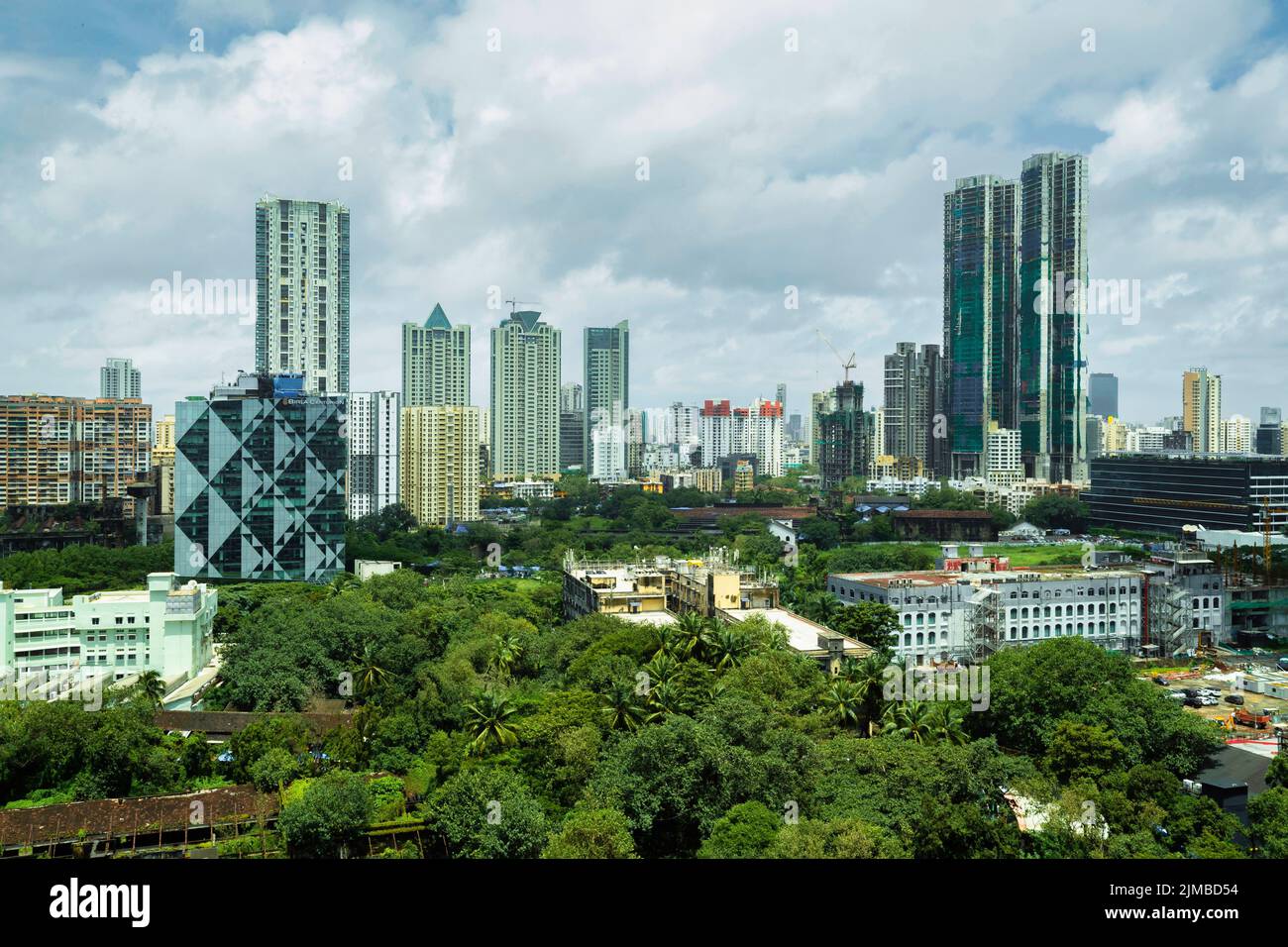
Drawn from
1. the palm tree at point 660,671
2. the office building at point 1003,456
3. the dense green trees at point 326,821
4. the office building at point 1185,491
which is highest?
the office building at point 1003,456

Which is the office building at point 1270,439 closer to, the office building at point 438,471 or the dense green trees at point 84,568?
the office building at point 438,471

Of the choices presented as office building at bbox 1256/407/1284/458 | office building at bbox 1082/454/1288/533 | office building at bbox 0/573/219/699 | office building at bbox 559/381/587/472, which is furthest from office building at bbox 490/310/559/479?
office building at bbox 0/573/219/699

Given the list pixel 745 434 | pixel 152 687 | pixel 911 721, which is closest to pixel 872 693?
pixel 911 721

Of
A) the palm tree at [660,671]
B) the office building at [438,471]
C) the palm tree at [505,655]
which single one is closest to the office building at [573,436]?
the office building at [438,471]

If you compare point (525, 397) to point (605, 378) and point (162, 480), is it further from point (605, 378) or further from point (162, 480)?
point (162, 480)
